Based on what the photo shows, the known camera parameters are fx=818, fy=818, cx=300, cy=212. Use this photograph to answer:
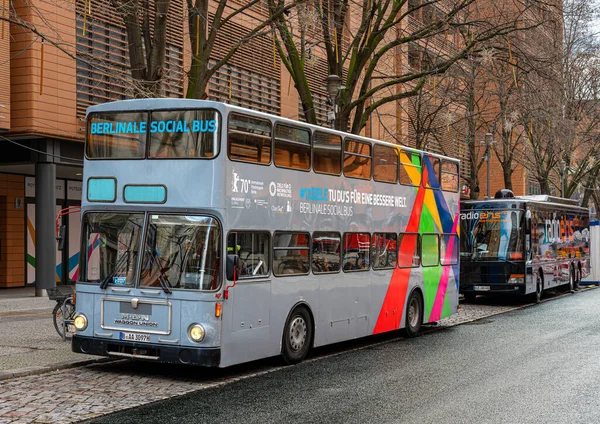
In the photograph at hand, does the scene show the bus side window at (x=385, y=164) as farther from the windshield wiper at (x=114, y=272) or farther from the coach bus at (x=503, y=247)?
the coach bus at (x=503, y=247)

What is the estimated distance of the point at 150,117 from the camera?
10320 mm

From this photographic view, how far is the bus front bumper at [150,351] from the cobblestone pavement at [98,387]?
295 mm

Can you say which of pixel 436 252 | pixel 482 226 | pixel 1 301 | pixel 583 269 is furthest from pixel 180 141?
pixel 583 269

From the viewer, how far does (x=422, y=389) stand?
9.66 meters

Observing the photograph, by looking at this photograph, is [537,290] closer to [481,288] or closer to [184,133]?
[481,288]

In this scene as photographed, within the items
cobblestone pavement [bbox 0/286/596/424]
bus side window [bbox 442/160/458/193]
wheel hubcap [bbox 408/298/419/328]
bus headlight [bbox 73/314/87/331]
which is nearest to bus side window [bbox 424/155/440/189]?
bus side window [bbox 442/160/458/193]

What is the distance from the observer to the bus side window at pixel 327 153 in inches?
483

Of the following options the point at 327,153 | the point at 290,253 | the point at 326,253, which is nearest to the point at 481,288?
the point at 326,253

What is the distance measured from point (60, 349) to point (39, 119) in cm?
1060

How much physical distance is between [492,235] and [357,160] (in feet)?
35.7

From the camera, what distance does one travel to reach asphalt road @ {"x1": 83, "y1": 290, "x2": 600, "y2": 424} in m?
8.11

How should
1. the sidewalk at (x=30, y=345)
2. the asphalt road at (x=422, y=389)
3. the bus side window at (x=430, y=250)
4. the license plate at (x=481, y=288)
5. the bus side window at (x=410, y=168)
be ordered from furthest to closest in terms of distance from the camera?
the license plate at (x=481, y=288) < the bus side window at (x=430, y=250) < the bus side window at (x=410, y=168) < the sidewalk at (x=30, y=345) < the asphalt road at (x=422, y=389)

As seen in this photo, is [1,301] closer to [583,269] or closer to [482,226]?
[482,226]

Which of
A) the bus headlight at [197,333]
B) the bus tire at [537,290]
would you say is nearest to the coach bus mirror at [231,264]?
the bus headlight at [197,333]
